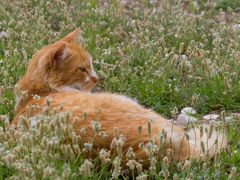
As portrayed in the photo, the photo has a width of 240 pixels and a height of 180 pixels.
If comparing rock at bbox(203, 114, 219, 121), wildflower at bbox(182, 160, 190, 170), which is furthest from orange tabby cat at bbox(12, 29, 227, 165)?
rock at bbox(203, 114, 219, 121)

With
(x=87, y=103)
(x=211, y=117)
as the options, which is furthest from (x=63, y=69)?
(x=211, y=117)

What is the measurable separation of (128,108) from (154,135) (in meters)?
0.48

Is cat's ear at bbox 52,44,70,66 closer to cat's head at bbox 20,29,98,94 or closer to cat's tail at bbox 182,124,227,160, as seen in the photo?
cat's head at bbox 20,29,98,94

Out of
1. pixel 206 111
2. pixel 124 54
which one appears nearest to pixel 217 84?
pixel 206 111

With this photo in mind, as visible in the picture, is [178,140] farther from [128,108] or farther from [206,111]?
[206,111]

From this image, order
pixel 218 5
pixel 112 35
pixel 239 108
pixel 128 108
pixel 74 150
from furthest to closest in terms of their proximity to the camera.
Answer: pixel 218 5
pixel 112 35
pixel 239 108
pixel 128 108
pixel 74 150

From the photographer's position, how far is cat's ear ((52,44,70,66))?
607 cm

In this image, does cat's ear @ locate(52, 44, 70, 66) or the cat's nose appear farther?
the cat's nose

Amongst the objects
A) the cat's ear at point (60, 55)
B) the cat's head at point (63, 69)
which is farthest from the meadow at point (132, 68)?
the cat's ear at point (60, 55)

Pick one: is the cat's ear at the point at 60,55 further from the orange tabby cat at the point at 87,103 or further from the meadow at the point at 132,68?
the meadow at the point at 132,68

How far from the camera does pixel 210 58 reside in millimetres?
7395

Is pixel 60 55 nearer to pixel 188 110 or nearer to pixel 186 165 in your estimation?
pixel 188 110

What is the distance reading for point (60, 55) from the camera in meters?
6.16

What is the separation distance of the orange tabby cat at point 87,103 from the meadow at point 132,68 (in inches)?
6.2
